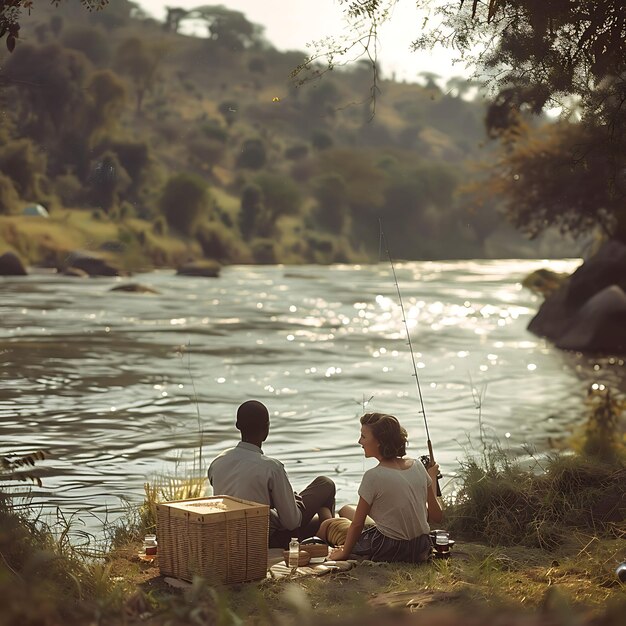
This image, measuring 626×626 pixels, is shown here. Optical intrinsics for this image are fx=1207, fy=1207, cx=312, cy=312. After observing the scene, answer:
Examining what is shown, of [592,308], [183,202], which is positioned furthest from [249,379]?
[183,202]

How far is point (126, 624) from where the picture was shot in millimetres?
3047

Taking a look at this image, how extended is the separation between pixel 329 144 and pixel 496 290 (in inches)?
2210

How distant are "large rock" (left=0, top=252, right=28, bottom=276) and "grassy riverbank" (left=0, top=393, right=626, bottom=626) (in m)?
40.7

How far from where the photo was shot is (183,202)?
230 feet

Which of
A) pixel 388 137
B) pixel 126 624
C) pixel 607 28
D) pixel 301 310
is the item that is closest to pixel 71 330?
pixel 301 310

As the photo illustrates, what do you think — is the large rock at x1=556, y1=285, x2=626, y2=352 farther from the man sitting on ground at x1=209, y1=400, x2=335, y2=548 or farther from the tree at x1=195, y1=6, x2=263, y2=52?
the tree at x1=195, y1=6, x2=263, y2=52

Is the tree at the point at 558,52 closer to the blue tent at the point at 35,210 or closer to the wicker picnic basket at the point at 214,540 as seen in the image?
the wicker picnic basket at the point at 214,540

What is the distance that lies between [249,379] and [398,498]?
45.7ft

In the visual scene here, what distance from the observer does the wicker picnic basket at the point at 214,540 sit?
5625 mm

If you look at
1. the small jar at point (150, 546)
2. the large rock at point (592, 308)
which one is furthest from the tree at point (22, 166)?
the small jar at point (150, 546)

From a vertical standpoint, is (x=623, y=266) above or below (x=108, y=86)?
below

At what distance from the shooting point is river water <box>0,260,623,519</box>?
39.8 ft

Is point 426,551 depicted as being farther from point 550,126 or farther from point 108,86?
point 108,86

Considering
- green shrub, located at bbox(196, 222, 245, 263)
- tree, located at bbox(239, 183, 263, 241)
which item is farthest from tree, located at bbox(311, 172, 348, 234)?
green shrub, located at bbox(196, 222, 245, 263)
